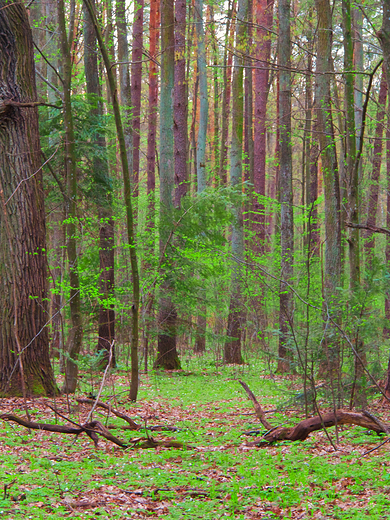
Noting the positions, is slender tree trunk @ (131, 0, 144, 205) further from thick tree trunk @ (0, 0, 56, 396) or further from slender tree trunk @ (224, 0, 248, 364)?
thick tree trunk @ (0, 0, 56, 396)

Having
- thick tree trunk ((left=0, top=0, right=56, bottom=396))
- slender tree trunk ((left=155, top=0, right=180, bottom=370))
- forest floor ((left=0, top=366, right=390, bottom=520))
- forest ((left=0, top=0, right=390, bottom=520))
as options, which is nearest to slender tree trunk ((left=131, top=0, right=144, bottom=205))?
forest ((left=0, top=0, right=390, bottom=520))

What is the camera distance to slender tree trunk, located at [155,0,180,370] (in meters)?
10.8

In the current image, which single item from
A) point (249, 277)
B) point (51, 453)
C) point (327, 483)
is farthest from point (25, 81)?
point (249, 277)

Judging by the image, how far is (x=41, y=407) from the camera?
6.66 m

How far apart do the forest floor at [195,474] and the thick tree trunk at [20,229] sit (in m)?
0.59

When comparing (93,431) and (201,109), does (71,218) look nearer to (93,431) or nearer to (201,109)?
(93,431)

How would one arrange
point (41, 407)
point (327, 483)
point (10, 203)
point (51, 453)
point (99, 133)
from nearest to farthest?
point (327, 483) → point (51, 453) → point (41, 407) → point (10, 203) → point (99, 133)

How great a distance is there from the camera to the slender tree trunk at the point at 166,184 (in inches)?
426

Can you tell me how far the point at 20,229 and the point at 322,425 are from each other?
508 centimetres

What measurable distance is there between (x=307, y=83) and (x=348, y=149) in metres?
10.0

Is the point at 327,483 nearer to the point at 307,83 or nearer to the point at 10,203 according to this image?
the point at 10,203

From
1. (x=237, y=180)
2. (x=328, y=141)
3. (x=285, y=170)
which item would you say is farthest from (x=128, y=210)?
(x=237, y=180)

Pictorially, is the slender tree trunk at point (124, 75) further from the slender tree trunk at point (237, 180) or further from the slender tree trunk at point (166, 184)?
the slender tree trunk at point (237, 180)

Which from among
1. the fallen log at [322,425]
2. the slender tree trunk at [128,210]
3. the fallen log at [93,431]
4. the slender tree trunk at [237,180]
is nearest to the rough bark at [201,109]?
the slender tree trunk at [237,180]
